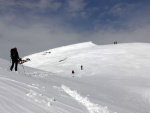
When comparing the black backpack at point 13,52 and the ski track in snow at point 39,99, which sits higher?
the black backpack at point 13,52

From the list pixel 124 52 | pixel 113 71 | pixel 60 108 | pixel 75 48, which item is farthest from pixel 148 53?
pixel 60 108

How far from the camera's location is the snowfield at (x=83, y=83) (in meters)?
11.3

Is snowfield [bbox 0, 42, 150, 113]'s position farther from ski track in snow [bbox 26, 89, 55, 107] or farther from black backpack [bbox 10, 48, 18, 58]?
black backpack [bbox 10, 48, 18, 58]

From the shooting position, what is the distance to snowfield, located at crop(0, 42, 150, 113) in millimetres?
11289

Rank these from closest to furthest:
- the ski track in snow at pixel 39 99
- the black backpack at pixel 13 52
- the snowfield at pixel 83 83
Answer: the ski track in snow at pixel 39 99
the snowfield at pixel 83 83
the black backpack at pixel 13 52

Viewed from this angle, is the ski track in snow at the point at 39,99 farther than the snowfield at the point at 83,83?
No

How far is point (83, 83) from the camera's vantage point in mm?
25328

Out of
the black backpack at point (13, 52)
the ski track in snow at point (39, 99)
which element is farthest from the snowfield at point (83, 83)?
the black backpack at point (13, 52)

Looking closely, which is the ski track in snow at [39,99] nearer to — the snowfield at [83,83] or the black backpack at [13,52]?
the snowfield at [83,83]

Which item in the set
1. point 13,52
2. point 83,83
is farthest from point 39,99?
point 83,83

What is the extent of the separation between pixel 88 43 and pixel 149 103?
64943mm

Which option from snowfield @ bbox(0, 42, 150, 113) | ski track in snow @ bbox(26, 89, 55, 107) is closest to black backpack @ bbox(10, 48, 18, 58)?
snowfield @ bbox(0, 42, 150, 113)

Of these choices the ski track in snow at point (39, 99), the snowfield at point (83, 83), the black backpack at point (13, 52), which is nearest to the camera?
the ski track in snow at point (39, 99)

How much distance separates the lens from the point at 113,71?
4781cm
